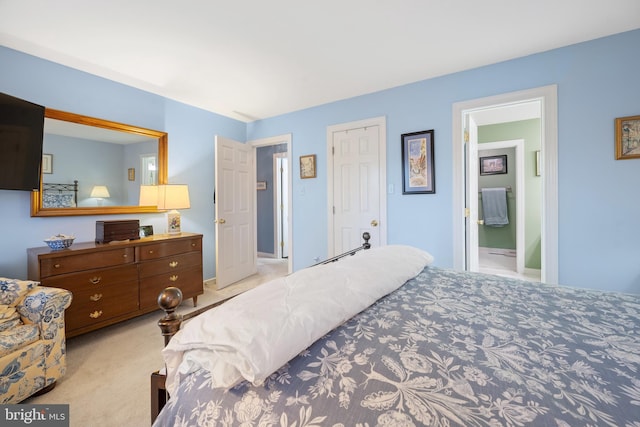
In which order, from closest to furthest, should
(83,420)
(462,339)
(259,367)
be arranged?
(259,367) < (462,339) < (83,420)

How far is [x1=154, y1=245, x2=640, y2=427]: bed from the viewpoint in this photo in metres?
0.58

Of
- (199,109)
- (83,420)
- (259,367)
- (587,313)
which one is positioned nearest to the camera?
(259,367)

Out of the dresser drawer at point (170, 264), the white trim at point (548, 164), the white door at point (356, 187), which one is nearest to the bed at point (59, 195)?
the dresser drawer at point (170, 264)

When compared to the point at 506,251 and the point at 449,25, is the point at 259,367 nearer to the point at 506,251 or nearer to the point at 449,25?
the point at 449,25

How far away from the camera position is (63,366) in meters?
1.72

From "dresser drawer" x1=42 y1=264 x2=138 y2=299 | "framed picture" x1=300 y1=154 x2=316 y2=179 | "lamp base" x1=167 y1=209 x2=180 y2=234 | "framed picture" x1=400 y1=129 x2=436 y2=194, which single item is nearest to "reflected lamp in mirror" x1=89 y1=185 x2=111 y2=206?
"lamp base" x1=167 y1=209 x2=180 y2=234

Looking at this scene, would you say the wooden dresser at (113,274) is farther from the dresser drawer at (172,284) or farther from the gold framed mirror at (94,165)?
the gold framed mirror at (94,165)

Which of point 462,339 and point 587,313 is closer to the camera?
point 462,339

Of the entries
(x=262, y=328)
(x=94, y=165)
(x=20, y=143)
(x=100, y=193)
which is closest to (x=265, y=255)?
(x=100, y=193)

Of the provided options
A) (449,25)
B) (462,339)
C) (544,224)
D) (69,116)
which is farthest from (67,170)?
(544,224)

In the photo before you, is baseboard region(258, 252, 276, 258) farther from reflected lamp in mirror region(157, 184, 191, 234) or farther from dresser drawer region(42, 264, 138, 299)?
dresser drawer region(42, 264, 138, 299)

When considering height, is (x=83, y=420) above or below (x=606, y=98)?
below

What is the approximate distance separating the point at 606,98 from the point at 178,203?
4.03 metres

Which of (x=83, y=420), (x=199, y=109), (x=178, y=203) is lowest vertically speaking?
(x=83, y=420)
